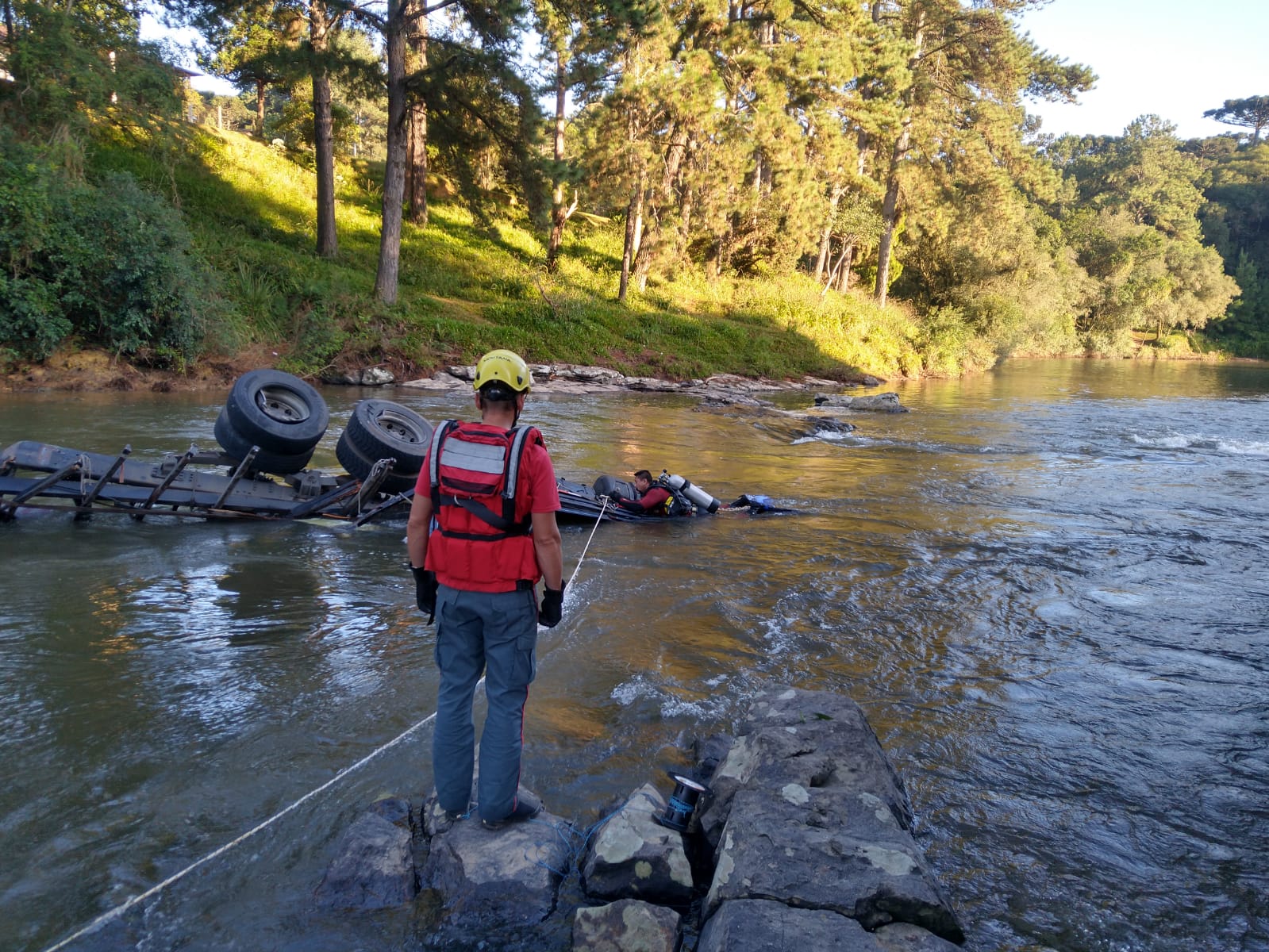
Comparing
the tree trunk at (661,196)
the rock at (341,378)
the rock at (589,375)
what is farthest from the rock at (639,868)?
the tree trunk at (661,196)

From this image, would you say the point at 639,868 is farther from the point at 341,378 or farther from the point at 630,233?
the point at 630,233

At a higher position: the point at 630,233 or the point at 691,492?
the point at 630,233

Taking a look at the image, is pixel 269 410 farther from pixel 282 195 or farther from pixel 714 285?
pixel 714 285

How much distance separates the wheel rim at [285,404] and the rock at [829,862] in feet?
22.2

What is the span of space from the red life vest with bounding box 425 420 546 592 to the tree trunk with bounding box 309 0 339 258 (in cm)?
2252

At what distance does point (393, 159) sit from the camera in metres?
23.7

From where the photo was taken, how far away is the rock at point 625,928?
312 cm

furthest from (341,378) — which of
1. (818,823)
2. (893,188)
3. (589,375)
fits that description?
(893,188)

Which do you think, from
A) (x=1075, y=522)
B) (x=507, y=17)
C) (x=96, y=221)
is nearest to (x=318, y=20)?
(x=507, y=17)

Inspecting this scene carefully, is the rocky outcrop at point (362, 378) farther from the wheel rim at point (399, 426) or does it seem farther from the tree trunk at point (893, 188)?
the tree trunk at point (893, 188)

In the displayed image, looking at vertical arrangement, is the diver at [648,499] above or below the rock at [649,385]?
below

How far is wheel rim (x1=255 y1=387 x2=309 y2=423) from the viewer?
873 centimetres

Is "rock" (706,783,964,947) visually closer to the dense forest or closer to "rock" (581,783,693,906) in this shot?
"rock" (581,783,693,906)

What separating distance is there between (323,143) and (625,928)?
87.8 feet
